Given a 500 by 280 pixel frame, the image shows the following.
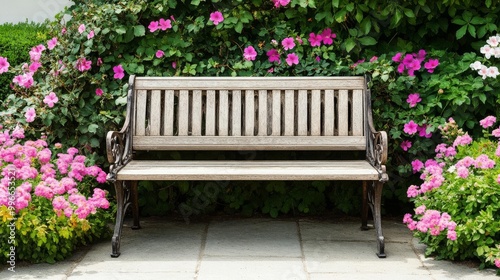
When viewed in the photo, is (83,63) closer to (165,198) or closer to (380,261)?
(165,198)

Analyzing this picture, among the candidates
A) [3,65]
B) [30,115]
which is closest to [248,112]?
[30,115]

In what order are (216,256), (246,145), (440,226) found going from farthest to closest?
(246,145) < (216,256) < (440,226)

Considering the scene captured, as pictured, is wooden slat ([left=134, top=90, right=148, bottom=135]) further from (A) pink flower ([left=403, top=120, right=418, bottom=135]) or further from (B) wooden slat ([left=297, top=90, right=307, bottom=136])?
(A) pink flower ([left=403, top=120, right=418, bottom=135])

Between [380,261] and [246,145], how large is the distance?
4.02ft

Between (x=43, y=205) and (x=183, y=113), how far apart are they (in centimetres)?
121

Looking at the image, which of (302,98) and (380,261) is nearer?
(380,261)

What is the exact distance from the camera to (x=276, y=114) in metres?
5.53

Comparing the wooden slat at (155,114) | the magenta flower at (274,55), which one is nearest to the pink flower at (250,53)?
the magenta flower at (274,55)

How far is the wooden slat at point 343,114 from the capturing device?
5.50 meters

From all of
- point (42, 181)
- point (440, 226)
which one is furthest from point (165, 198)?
point (440, 226)

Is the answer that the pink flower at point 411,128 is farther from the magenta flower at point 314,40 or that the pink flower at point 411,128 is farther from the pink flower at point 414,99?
the magenta flower at point 314,40

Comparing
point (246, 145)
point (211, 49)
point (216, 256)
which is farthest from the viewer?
point (211, 49)

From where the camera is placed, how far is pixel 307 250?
5.04 m

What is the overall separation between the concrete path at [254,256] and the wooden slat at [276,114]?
684 millimetres
